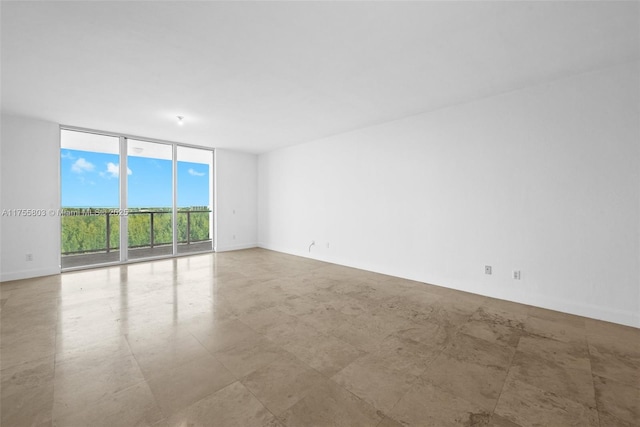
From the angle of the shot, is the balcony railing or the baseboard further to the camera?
the balcony railing

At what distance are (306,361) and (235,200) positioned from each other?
5705 millimetres

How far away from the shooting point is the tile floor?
155 cm

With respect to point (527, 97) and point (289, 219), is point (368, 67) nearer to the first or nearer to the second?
point (527, 97)

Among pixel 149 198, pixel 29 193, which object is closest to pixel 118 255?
pixel 149 198

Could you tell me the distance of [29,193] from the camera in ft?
14.3

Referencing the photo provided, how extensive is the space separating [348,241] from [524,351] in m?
3.31

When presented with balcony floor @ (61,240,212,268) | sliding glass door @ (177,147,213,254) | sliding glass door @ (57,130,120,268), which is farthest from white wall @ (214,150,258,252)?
sliding glass door @ (57,130,120,268)

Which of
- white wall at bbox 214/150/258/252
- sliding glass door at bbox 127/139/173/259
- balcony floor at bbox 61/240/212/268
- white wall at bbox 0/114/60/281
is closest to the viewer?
white wall at bbox 0/114/60/281

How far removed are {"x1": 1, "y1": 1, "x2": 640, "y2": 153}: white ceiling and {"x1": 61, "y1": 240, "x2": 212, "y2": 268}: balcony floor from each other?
2.76 metres

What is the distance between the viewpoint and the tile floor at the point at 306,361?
1.55 meters

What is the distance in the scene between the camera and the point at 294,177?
641 centimetres

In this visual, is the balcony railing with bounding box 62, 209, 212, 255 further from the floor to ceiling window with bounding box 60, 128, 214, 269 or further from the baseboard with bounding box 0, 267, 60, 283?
the baseboard with bounding box 0, 267, 60, 283

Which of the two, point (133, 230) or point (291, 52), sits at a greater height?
point (291, 52)

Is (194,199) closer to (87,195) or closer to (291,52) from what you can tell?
(87,195)
